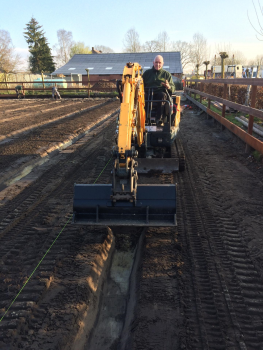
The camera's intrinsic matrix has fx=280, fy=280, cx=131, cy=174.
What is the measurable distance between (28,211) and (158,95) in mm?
3754

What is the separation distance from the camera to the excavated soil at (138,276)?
8.48 feet

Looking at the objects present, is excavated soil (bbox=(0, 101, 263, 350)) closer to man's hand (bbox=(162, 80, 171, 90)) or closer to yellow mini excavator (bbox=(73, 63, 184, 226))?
yellow mini excavator (bbox=(73, 63, 184, 226))

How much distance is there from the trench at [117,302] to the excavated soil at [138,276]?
0.04 feet

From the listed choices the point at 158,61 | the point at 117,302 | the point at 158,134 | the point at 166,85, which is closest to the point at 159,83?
the point at 166,85

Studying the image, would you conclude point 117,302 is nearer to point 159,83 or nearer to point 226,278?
point 226,278

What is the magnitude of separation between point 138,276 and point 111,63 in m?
47.0

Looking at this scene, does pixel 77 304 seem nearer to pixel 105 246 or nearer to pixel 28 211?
pixel 105 246

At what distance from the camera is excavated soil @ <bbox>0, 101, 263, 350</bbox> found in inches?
102

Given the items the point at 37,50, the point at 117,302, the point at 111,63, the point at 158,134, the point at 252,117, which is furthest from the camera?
Answer: the point at 37,50

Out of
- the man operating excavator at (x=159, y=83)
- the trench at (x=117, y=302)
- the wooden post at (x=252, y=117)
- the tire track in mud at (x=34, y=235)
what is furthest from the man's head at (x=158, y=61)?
the trench at (x=117, y=302)

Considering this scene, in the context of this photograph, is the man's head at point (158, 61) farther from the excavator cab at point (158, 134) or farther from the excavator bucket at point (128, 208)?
the excavator bucket at point (128, 208)

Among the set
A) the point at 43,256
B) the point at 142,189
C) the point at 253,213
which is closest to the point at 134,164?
the point at 142,189

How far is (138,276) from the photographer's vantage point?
3373mm

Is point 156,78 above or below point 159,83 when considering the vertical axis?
above
